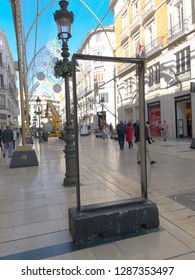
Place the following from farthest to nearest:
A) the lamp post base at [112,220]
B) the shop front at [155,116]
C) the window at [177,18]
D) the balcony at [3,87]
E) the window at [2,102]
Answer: the balcony at [3,87]
the window at [2,102]
the shop front at [155,116]
the window at [177,18]
the lamp post base at [112,220]

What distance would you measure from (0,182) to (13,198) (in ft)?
6.64

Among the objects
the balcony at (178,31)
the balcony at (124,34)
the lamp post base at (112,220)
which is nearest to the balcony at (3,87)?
the balcony at (124,34)

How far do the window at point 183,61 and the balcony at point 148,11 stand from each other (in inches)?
238

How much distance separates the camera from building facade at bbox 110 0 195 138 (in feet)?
62.3

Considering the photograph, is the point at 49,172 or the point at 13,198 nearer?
the point at 13,198

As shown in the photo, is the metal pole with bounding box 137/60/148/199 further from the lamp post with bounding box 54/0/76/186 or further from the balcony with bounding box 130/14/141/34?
the balcony with bounding box 130/14/141/34

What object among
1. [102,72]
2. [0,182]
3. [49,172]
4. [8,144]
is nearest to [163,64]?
[8,144]

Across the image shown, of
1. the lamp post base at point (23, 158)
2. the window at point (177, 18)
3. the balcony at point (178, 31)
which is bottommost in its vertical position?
the lamp post base at point (23, 158)

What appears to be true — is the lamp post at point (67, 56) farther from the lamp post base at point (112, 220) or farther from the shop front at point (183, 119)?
the shop front at point (183, 119)

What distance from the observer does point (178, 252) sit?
2.92 meters

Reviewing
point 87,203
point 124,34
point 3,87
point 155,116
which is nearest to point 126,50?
point 124,34

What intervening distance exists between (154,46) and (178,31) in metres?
3.82

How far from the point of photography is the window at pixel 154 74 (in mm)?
23922
